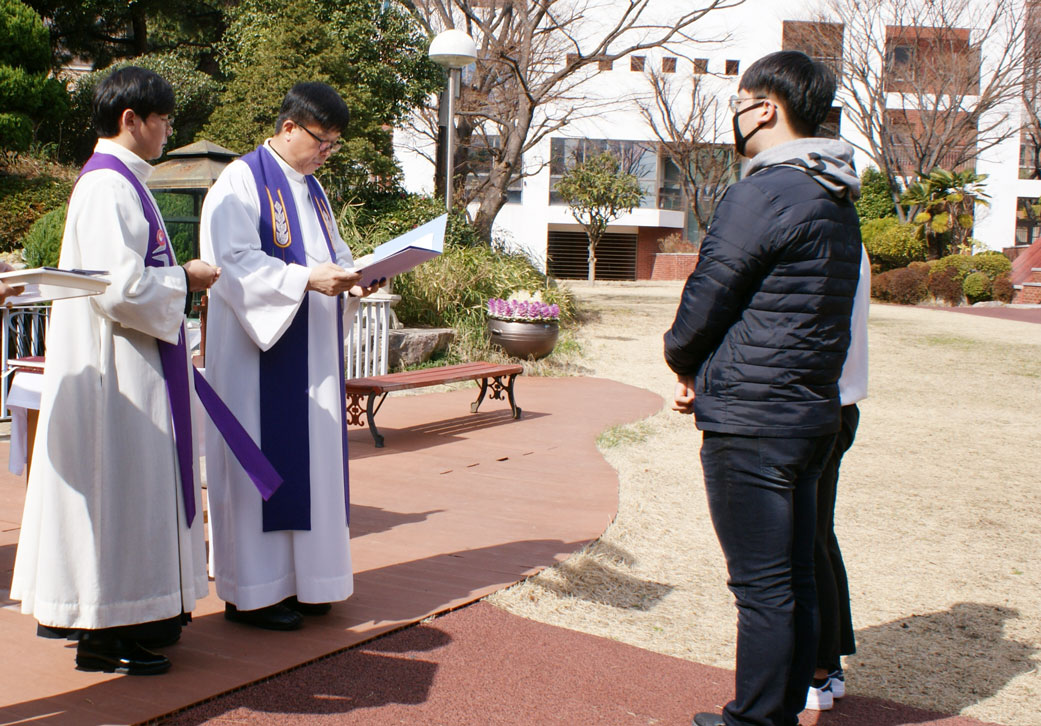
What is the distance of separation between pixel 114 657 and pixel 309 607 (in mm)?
837

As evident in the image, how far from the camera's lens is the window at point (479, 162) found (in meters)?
20.2

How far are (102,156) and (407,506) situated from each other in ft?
10.3

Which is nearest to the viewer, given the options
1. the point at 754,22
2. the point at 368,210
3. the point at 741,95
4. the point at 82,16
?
the point at 741,95

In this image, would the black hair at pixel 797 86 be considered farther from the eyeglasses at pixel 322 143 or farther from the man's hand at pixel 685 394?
the eyeglasses at pixel 322 143

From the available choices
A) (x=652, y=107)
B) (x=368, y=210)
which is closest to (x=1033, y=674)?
(x=368, y=210)

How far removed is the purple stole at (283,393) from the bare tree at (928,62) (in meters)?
30.1

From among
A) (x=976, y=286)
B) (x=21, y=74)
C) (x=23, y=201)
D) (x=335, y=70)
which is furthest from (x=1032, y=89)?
(x=23, y=201)

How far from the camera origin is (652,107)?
37.8 meters

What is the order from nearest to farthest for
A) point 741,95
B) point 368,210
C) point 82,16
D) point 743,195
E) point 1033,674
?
point 743,195
point 741,95
point 1033,674
point 368,210
point 82,16

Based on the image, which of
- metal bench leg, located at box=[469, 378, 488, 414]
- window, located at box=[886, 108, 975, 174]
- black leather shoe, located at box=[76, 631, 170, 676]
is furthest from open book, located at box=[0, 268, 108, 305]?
window, located at box=[886, 108, 975, 174]

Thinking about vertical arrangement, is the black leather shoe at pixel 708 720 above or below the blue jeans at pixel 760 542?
below

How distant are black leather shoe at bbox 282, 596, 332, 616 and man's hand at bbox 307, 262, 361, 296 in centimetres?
122

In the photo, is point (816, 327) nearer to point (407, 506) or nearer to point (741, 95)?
point (741, 95)

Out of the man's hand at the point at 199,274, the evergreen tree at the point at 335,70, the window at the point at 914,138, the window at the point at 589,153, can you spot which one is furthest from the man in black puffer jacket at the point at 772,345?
the window at the point at 589,153
